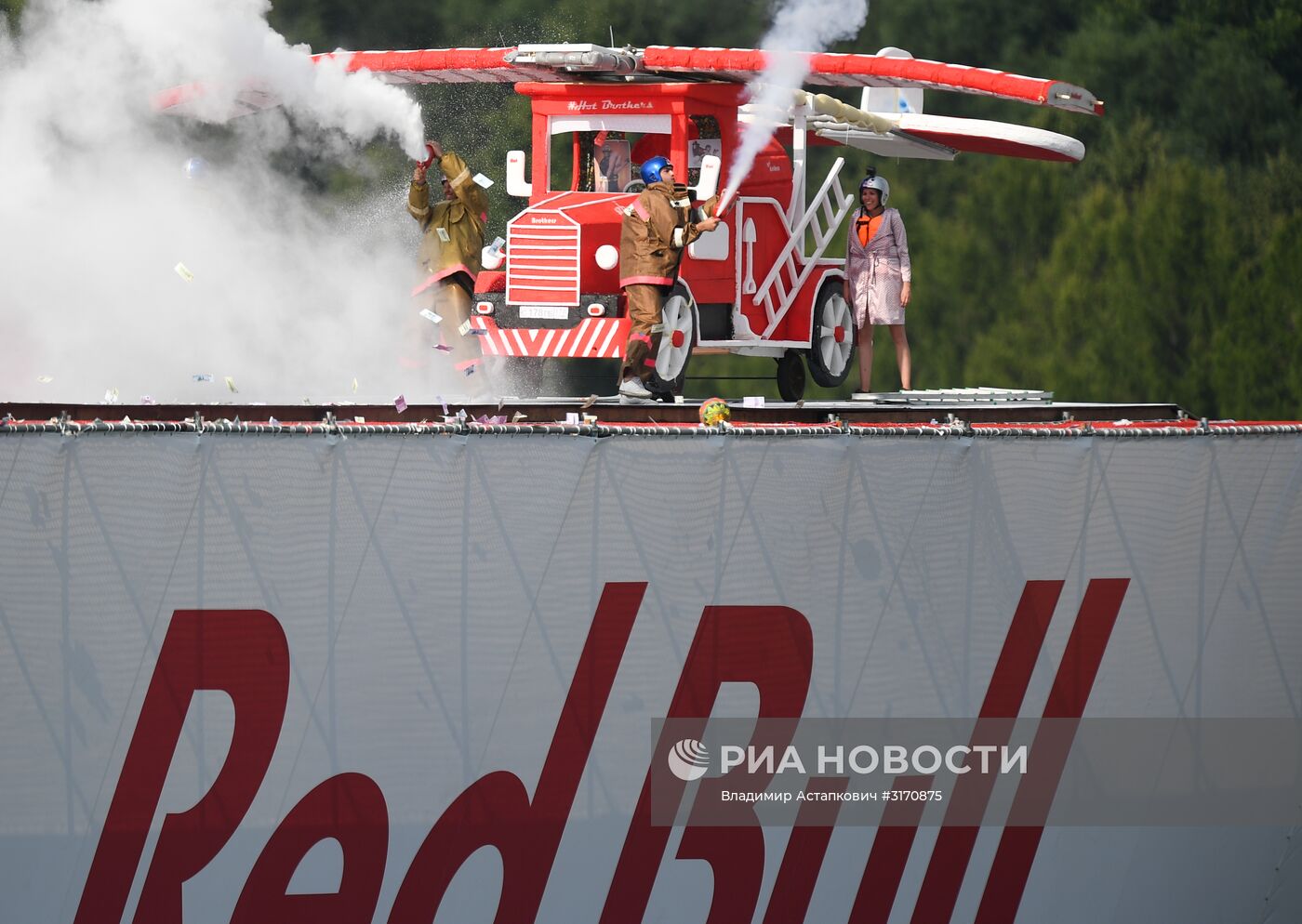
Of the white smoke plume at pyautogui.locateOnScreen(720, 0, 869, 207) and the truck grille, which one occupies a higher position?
the white smoke plume at pyautogui.locateOnScreen(720, 0, 869, 207)

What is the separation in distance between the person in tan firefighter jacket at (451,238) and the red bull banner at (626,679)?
614 centimetres

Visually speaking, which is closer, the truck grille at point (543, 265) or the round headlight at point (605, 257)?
the truck grille at point (543, 265)

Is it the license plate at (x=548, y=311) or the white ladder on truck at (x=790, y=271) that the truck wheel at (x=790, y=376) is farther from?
the license plate at (x=548, y=311)

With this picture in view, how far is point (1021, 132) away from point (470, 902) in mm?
9788

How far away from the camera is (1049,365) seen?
99.7 feet

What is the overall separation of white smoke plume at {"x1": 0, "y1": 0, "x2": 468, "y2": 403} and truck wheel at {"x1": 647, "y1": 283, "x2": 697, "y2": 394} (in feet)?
6.25

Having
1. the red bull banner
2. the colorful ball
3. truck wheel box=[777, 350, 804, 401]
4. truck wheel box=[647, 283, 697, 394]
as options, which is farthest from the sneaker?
the red bull banner

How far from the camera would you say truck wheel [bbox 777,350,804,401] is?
1622 cm

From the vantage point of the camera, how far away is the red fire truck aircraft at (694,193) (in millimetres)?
13805

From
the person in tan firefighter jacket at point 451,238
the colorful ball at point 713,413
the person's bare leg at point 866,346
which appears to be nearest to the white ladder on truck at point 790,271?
the person's bare leg at point 866,346

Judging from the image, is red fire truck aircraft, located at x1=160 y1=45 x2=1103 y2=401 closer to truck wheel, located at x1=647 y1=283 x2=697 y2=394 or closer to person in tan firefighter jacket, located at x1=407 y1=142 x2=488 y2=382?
truck wheel, located at x1=647 y1=283 x2=697 y2=394

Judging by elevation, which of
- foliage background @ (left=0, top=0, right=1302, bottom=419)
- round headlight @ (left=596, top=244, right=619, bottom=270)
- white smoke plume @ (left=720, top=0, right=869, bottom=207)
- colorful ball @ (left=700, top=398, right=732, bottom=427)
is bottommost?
foliage background @ (left=0, top=0, right=1302, bottom=419)

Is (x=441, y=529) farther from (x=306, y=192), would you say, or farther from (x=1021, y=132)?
(x=306, y=192)

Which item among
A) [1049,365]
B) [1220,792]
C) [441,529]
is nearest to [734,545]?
[441,529]
